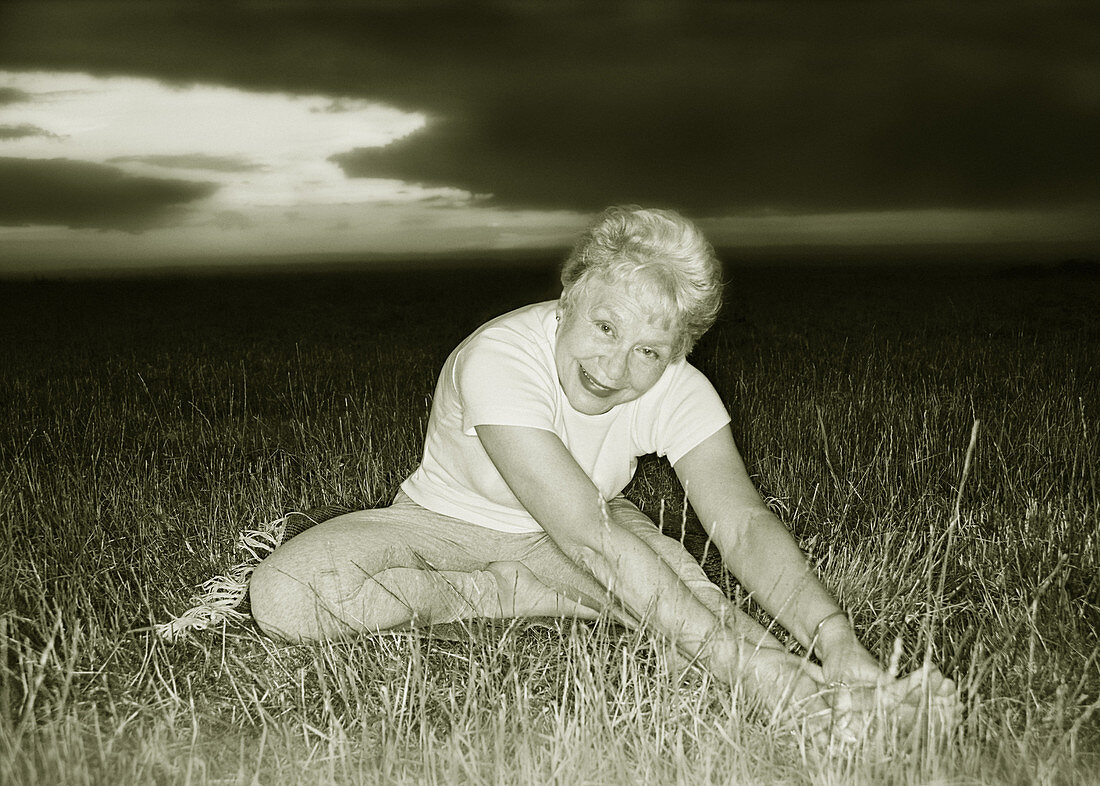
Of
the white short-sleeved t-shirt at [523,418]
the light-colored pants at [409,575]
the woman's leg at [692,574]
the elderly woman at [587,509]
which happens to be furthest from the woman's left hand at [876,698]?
the white short-sleeved t-shirt at [523,418]

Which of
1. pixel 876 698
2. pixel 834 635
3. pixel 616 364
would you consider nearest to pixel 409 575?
pixel 616 364

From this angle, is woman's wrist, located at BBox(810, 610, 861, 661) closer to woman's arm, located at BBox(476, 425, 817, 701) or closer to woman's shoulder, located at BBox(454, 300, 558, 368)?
woman's arm, located at BBox(476, 425, 817, 701)

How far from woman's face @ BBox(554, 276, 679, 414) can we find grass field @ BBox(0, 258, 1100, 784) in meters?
0.65

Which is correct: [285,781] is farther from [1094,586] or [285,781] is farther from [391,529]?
[1094,586]

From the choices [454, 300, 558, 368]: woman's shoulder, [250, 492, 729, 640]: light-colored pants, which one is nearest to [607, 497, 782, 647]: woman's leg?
[250, 492, 729, 640]: light-colored pants

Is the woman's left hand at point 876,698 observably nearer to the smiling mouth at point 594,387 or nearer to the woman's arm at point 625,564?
the woman's arm at point 625,564

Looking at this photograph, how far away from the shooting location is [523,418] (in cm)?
241

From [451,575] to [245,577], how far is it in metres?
0.87

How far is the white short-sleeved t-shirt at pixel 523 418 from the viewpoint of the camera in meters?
2.47

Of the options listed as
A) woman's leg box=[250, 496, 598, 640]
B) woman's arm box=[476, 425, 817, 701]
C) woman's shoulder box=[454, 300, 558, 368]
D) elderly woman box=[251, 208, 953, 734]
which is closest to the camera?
woman's arm box=[476, 425, 817, 701]

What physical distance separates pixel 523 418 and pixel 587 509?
0.29m

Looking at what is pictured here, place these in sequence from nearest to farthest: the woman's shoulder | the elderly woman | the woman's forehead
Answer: the elderly woman < the woman's forehead < the woman's shoulder

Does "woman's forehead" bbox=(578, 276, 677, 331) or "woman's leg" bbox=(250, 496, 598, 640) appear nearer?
"woman's forehead" bbox=(578, 276, 677, 331)

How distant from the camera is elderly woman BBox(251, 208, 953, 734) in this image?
2.17 metres
